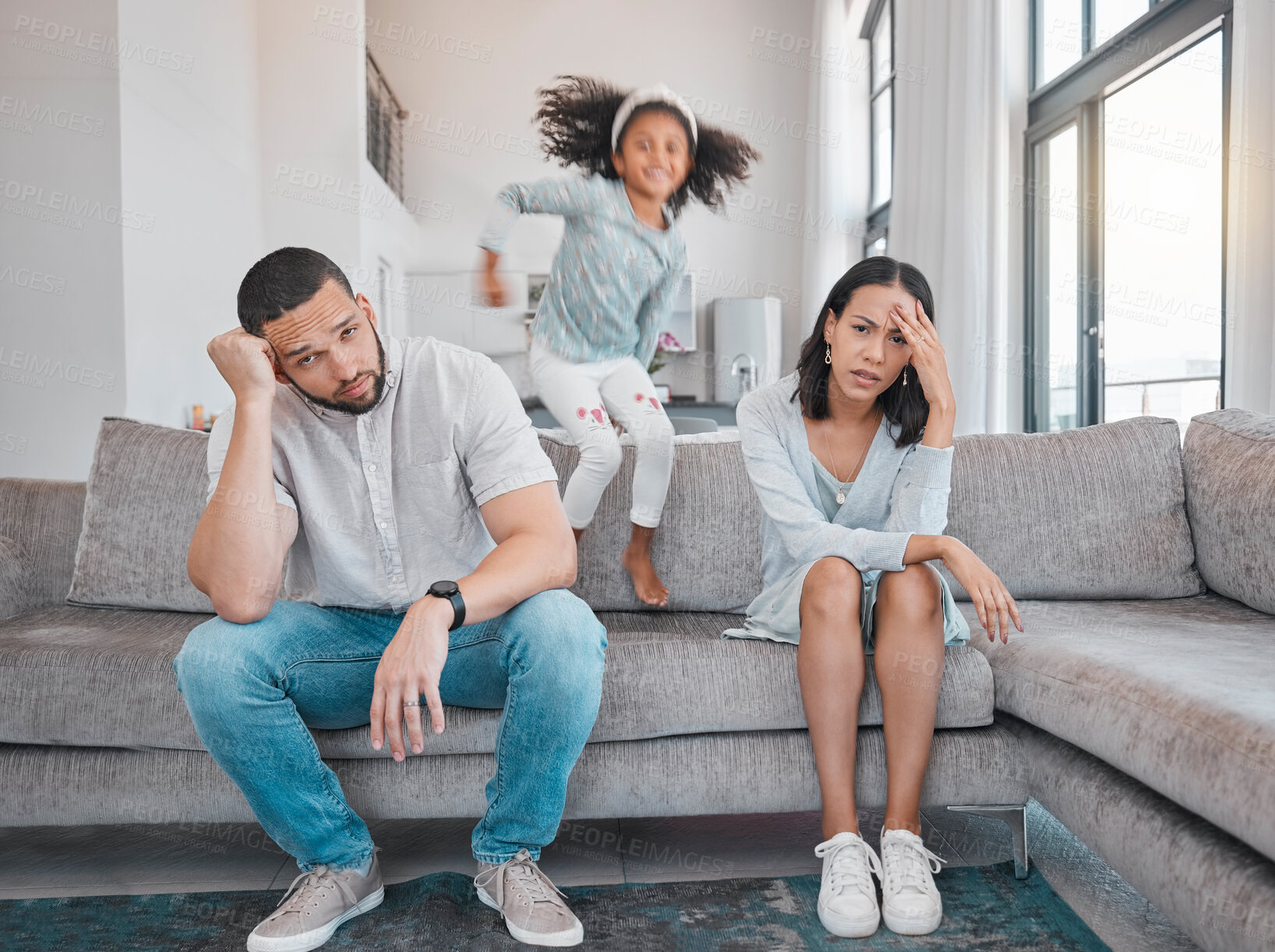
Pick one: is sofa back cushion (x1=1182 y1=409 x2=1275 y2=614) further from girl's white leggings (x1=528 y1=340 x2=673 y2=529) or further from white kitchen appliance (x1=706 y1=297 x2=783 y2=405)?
white kitchen appliance (x1=706 y1=297 x2=783 y2=405)

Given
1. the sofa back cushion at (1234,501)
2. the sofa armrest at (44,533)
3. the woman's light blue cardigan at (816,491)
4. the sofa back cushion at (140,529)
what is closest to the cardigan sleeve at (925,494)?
the woman's light blue cardigan at (816,491)

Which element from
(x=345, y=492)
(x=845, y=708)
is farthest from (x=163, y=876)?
(x=845, y=708)

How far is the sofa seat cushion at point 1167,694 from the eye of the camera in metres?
1.03

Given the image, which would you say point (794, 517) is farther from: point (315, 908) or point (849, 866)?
point (315, 908)

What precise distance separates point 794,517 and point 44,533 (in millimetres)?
1556

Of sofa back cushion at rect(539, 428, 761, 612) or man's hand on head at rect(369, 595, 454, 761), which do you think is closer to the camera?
man's hand on head at rect(369, 595, 454, 761)

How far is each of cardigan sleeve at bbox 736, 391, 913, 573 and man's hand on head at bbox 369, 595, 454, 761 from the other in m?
0.61

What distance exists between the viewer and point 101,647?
157cm

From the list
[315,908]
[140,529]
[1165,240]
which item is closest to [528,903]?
[315,908]

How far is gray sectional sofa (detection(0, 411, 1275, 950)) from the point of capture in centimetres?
119

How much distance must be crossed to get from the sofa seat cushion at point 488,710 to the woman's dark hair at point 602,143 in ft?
4.48

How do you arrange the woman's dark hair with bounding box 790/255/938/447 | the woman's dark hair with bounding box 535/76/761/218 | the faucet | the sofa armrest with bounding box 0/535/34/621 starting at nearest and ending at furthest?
the woman's dark hair with bounding box 790/255/938/447 → the sofa armrest with bounding box 0/535/34/621 → the woman's dark hair with bounding box 535/76/761/218 → the faucet

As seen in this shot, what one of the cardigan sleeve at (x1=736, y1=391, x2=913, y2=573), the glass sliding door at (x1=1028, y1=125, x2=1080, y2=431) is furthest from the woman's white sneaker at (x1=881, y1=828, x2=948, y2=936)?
the glass sliding door at (x1=1028, y1=125, x2=1080, y2=431)

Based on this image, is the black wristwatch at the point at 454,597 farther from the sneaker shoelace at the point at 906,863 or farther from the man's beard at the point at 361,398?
the sneaker shoelace at the point at 906,863
